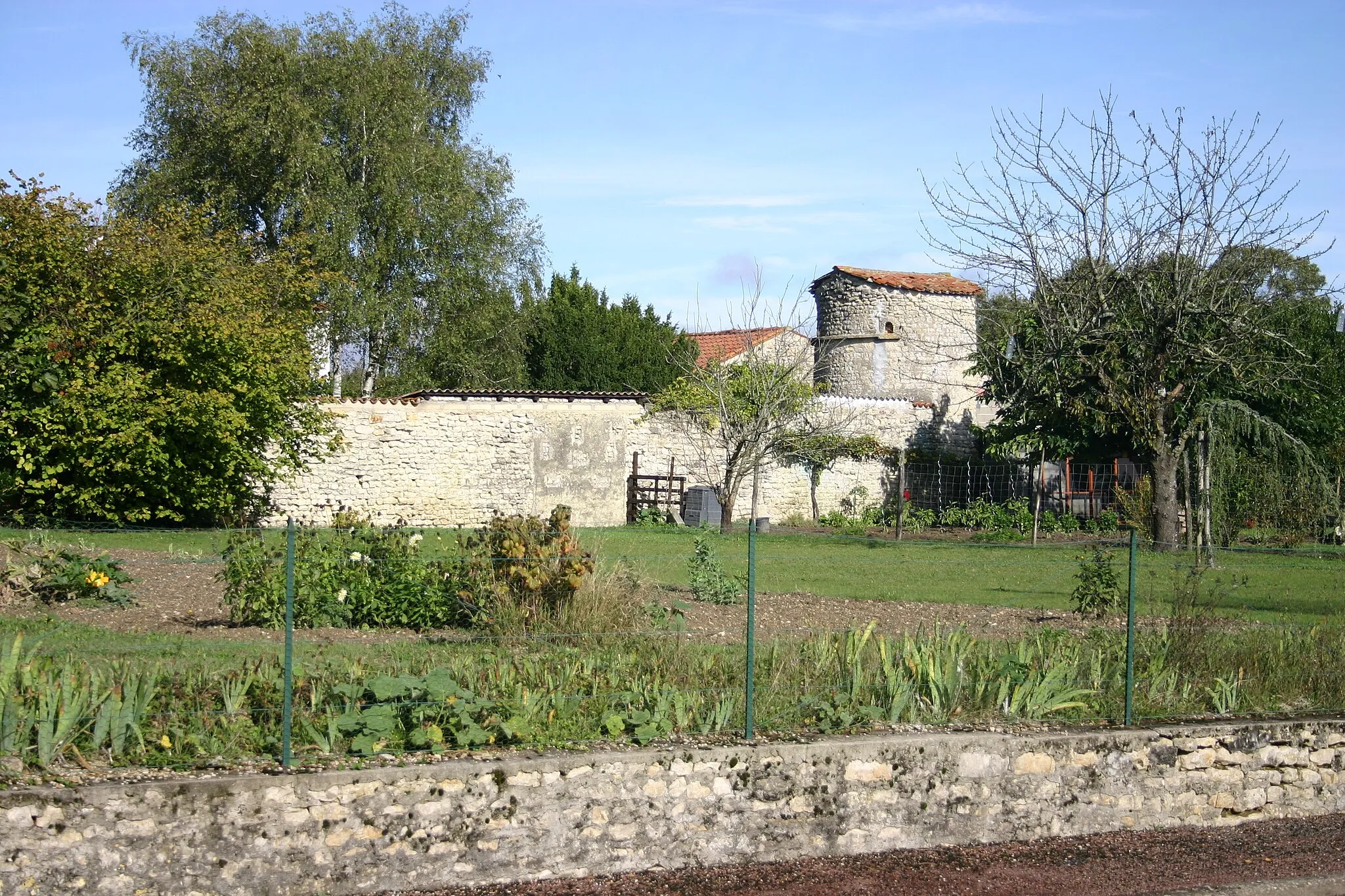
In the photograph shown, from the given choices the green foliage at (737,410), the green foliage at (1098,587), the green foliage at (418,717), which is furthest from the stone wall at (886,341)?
the green foliage at (418,717)

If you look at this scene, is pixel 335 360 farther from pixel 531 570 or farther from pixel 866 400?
pixel 531 570

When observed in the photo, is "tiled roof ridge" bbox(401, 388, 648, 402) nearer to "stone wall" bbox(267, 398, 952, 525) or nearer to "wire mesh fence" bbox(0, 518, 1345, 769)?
"stone wall" bbox(267, 398, 952, 525)

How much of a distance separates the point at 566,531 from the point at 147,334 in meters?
11.3

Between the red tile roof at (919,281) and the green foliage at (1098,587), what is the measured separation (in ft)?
82.2

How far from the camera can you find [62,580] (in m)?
9.91

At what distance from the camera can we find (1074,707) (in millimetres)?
7102

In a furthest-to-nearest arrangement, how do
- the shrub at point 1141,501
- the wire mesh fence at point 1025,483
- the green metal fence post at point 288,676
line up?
the wire mesh fence at point 1025,483 → the shrub at point 1141,501 → the green metal fence post at point 288,676

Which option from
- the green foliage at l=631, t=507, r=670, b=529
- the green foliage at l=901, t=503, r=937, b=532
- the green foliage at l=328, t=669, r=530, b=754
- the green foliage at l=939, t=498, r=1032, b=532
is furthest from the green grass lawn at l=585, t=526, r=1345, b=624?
the green foliage at l=901, t=503, r=937, b=532

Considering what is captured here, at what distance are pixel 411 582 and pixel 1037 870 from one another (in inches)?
206

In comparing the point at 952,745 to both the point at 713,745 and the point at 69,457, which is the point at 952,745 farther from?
the point at 69,457

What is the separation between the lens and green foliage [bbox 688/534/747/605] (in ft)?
37.1

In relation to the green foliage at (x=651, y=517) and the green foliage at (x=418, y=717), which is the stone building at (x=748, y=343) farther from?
the green foliage at (x=418, y=717)

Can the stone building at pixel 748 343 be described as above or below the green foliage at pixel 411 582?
above

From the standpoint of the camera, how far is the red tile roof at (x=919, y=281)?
35.1 m
